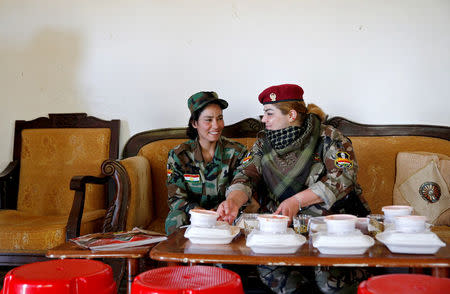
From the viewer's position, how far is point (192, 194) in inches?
95.8

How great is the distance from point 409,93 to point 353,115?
0.41 m

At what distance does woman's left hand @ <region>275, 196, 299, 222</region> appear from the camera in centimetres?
174

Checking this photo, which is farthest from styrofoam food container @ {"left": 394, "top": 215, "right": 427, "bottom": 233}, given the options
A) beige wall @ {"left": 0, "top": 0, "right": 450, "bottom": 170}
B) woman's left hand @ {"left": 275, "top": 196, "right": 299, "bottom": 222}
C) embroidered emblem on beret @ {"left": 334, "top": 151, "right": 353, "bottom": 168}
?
beige wall @ {"left": 0, "top": 0, "right": 450, "bottom": 170}

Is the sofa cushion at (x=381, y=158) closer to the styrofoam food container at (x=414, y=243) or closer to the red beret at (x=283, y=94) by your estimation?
the red beret at (x=283, y=94)

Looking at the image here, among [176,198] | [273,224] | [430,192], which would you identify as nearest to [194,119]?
[176,198]

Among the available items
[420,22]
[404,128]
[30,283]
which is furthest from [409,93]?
[30,283]

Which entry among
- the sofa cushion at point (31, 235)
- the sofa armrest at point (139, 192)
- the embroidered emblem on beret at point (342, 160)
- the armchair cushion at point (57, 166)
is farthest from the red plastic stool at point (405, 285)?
the armchair cushion at point (57, 166)

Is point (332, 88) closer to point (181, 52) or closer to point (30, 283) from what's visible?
point (181, 52)

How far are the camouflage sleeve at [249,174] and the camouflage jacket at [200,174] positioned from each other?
255mm

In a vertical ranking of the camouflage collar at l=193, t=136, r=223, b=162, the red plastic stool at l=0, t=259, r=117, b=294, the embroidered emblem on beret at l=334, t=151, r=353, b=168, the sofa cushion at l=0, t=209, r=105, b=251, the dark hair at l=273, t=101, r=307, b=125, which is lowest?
the sofa cushion at l=0, t=209, r=105, b=251

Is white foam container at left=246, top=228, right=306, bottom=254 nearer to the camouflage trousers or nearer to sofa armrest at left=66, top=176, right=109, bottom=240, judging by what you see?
the camouflage trousers

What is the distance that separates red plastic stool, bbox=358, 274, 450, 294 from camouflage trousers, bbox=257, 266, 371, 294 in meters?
0.62

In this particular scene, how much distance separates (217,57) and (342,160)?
4.93 feet

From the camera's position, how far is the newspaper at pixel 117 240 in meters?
1.55
